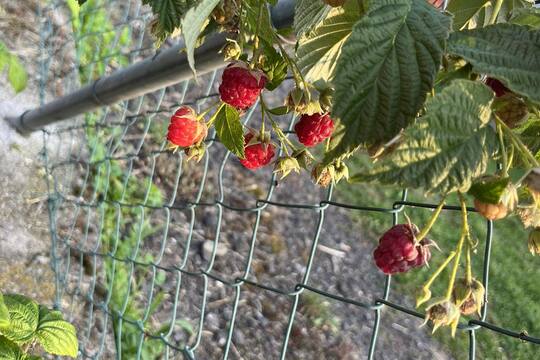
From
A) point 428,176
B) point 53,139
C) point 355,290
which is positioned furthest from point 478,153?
point 355,290

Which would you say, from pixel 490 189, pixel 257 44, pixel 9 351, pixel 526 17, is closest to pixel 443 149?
pixel 490 189

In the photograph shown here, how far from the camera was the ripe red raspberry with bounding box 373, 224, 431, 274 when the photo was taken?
373 millimetres

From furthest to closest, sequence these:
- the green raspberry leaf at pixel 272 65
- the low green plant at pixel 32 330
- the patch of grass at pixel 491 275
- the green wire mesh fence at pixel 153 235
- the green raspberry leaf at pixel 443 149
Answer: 1. the patch of grass at pixel 491 275
2. the green wire mesh fence at pixel 153 235
3. the low green plant at pixel 32 330
4. the green raspberry leaf at pixel 272 65
5. the green raspberry leaf at pixel 443 149

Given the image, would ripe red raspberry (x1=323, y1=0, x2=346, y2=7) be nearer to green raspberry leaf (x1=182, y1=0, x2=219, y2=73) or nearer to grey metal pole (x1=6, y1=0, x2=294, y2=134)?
green raspberry leaf (x1=182, y1=0, x2=219, y2=73)

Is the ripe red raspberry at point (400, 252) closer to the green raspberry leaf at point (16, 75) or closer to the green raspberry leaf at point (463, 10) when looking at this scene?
the green raspberry leaf at point (463, 10)

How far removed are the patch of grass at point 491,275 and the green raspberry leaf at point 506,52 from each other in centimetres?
155

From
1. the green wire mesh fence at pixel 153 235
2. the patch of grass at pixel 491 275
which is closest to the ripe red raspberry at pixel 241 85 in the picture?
the green wire mesh fence at pixel 153 235

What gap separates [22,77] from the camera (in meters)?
1.62

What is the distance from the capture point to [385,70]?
325 mm

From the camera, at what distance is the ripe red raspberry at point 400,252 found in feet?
1.22

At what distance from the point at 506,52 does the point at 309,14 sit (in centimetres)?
16

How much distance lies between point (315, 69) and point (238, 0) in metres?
0.09

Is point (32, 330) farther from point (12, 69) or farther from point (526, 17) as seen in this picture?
point (12, 69)

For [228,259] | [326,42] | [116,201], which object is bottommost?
[228,259]
